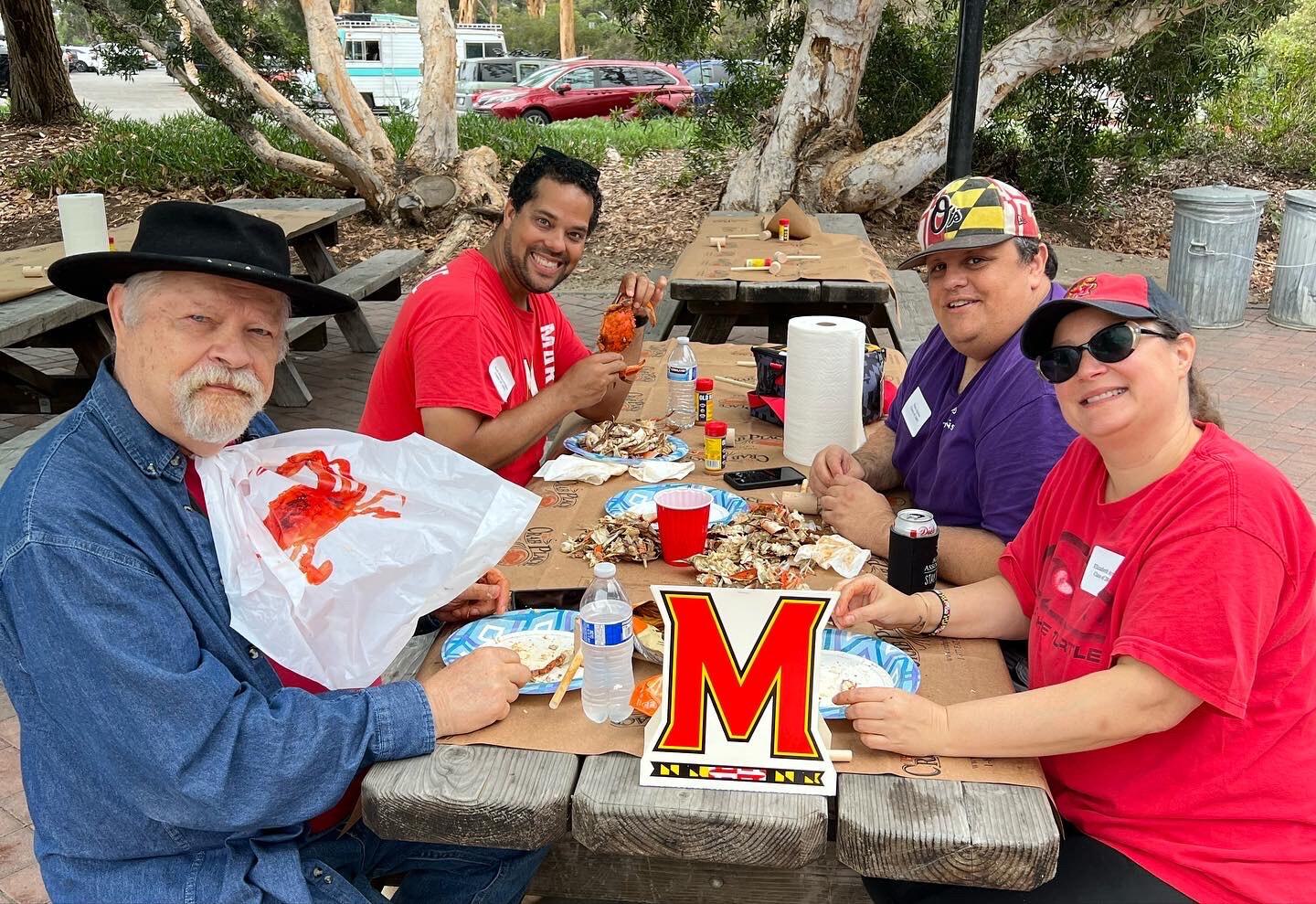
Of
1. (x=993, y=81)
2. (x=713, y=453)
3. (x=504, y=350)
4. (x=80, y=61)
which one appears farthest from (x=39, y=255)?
(x=80, y=61)

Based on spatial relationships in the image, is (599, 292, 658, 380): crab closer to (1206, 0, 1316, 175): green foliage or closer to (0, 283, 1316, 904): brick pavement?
(0, 283, 1316, 904): brick pavement

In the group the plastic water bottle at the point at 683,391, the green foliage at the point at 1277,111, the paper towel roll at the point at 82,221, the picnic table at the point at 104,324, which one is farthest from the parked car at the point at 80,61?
the plastic water bottle at the point at 683,391

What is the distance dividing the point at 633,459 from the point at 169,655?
5.66 feet

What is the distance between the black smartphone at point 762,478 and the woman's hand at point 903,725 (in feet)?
4.21

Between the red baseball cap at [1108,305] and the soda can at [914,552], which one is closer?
the red baseball cap at [1108,305]

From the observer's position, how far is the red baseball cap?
5.91ft

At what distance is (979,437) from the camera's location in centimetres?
261

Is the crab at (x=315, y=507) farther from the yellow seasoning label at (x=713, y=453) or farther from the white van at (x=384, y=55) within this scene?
the white van at (x=384, y=55)

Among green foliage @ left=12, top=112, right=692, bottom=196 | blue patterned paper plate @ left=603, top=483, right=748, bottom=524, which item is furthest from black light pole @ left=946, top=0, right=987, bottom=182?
green foliage @ left=12, top=112, right=692, bottom=196

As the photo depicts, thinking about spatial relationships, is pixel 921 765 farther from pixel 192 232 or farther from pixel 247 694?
pixel 192 232

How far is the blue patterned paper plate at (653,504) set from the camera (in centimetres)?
283

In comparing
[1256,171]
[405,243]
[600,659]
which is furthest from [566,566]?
[1256,171]

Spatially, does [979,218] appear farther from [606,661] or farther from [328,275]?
[328,275]

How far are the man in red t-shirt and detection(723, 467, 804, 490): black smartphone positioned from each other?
0.53 meters
